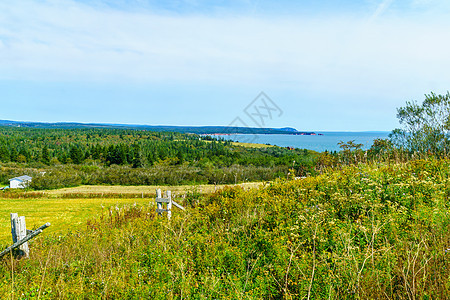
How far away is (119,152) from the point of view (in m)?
90.9

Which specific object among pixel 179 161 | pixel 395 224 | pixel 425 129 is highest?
pixel 425 129

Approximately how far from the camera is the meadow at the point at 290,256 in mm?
2572

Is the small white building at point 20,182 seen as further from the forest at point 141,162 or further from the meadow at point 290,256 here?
the meadow at point 290,256

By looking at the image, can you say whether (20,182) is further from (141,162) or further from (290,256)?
(290,256)

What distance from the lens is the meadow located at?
2.57m

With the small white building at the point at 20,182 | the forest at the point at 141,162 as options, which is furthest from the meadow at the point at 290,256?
the small white building at the point at 20,182

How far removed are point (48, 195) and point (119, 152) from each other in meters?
53.4

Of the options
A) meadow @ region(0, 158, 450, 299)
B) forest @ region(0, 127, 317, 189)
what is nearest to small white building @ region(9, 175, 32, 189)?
forest @ region(0, 127, 317, 189)

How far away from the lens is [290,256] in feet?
9.57

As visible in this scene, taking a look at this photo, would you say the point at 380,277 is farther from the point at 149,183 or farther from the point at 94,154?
the point at 94,154

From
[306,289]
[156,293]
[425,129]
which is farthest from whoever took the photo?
[425,129]

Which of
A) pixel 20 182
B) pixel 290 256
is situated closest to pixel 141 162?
pixel 20 182

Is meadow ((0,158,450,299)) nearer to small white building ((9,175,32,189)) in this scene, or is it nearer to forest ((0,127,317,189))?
forest ((0,127,317,189))

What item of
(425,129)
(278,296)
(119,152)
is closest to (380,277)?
(278,296)
